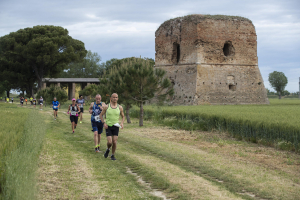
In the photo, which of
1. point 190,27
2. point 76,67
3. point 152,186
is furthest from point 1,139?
point 76,67

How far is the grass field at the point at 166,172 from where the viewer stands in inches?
203

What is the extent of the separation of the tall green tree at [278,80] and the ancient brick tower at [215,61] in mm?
54937

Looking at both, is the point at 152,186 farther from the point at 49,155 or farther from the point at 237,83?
the point at 237,83

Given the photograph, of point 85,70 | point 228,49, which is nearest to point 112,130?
point 228,49

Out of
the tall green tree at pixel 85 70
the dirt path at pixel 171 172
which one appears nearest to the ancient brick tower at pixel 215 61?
the dirt path at pixel 171 172

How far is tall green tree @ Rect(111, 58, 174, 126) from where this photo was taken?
16.7 metres

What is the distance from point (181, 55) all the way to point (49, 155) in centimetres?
2503

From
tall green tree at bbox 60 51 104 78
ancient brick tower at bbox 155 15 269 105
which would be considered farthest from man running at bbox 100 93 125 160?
tall green tree at bbox 60 51 104 78

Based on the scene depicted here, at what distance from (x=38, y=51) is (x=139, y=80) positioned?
3157 cm

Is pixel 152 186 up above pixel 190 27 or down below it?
below

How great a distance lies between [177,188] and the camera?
5383mm

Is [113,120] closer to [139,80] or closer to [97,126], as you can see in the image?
[97,126]

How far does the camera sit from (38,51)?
142 feet

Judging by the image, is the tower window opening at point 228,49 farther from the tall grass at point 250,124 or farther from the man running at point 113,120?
the man running at point 113,120
